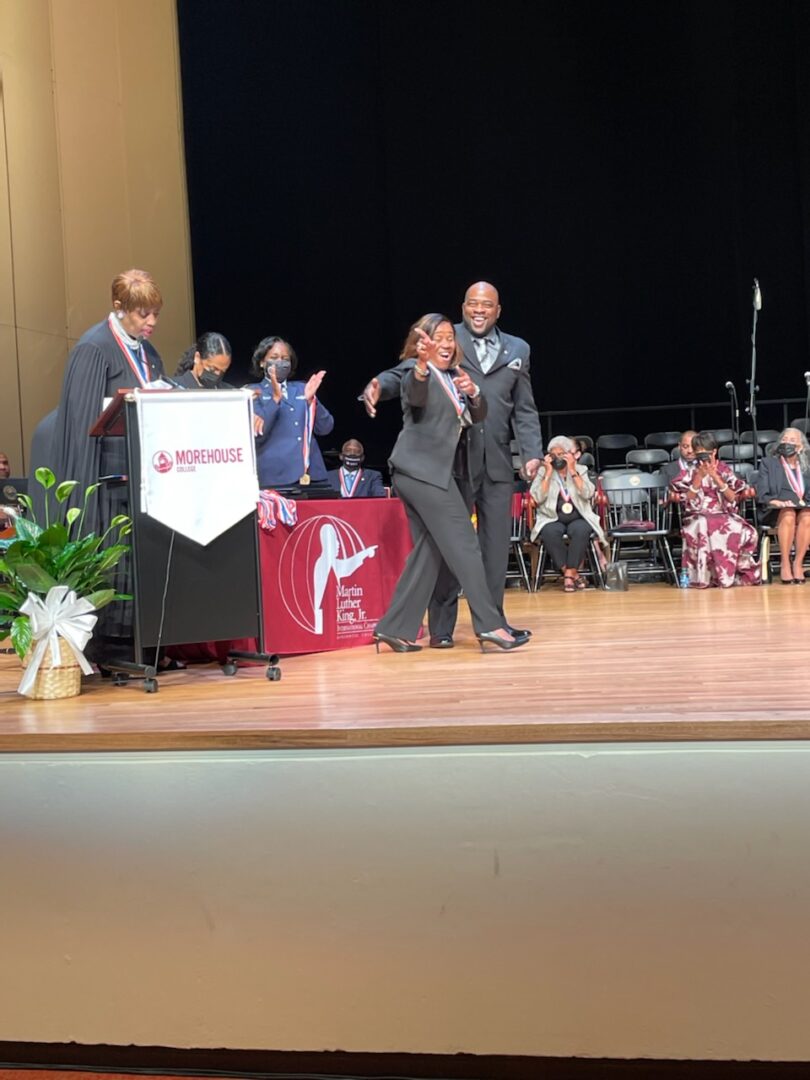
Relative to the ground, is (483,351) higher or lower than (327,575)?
higher

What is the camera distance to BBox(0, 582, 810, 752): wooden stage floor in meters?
2.50

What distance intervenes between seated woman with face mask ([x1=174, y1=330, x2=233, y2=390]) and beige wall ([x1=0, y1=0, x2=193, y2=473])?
4142 millimetres

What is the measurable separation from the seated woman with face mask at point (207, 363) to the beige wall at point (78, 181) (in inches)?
163

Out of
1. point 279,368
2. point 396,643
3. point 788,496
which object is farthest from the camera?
point 788,496

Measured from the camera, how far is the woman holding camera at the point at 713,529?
308 inches

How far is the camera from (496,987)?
2.40m

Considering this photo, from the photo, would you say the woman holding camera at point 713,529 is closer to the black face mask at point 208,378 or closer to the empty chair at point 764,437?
the empty chair at point 764,437

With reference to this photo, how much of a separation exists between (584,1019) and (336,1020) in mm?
543

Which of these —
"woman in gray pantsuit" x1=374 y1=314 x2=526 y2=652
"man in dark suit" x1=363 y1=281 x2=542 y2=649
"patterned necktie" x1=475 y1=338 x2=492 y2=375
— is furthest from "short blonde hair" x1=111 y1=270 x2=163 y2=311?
"patterned necktie" x1=475 y1=338 x2=492 y2=375

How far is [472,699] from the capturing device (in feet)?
9.86

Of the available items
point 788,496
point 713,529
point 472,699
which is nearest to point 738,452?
point 788,496

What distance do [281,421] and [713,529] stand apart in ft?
11.8

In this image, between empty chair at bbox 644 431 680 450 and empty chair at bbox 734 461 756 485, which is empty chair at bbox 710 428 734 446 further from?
empty chair at bbox 734 461 756 485

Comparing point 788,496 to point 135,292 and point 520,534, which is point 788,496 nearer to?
point 520,534
